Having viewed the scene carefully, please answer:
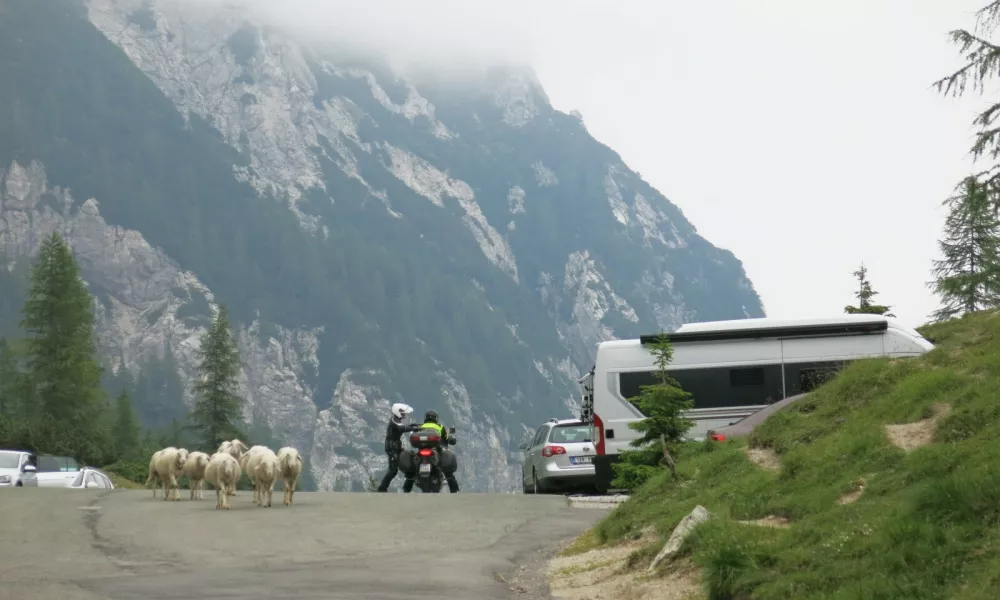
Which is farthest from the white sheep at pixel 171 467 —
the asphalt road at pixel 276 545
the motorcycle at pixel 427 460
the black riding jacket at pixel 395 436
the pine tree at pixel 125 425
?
the pine tree at pixel 125 425

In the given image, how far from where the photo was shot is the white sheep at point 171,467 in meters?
23.2

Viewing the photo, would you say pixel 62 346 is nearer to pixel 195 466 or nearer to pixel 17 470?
pixel 17 470

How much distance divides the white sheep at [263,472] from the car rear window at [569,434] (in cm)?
934

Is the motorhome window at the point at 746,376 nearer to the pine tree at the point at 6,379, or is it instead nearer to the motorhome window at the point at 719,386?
the motorhome window at the point at 719,386

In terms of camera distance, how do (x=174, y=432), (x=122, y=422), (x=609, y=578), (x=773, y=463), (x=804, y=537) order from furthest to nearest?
1. (x=174, y=432)
2. (x=122, y=422)
3. (x=773, y=463)
4. (x=609, y=578)
5. (x=804, y=537)

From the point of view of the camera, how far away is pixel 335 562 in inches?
515

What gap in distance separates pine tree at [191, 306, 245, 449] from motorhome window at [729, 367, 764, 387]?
71.3 m

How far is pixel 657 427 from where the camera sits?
53.0 feet

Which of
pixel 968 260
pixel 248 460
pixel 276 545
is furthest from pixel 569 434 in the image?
pixel 968 260

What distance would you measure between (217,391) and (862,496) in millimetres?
87037

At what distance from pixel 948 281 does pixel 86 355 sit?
63.1 meters

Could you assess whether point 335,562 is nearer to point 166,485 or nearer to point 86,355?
point 166,485

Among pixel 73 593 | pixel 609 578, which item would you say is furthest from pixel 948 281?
pixel 73 593

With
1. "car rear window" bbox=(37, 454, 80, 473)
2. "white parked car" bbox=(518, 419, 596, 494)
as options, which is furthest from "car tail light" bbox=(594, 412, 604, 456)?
"car rear window" bbox=(37, 454, 80, 473)
